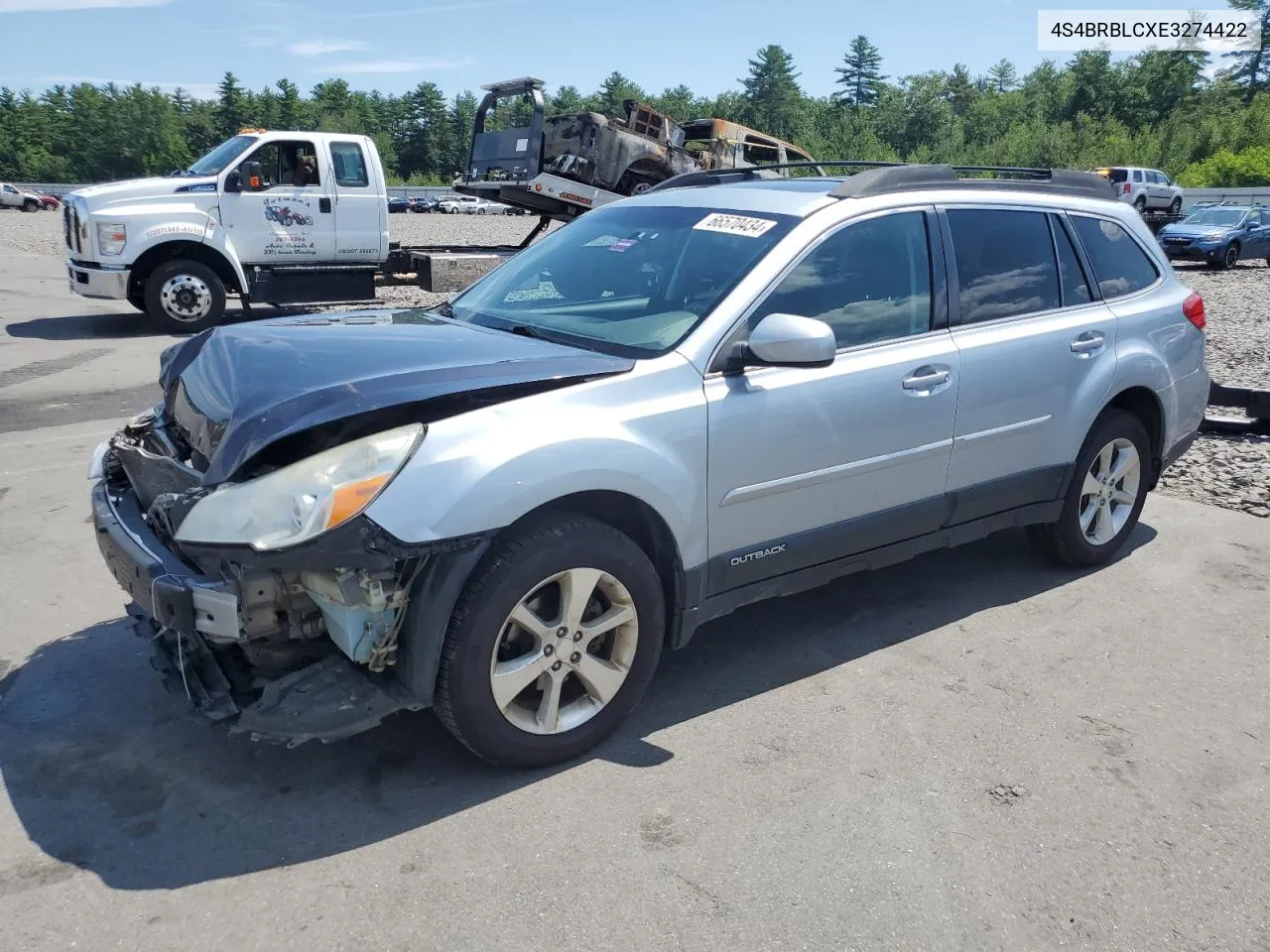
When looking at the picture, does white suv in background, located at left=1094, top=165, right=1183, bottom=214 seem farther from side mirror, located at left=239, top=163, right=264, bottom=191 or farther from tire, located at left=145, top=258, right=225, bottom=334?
tire, located at left=145, top=258, right=225, bottom=334

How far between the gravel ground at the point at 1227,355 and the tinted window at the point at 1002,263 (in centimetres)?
248

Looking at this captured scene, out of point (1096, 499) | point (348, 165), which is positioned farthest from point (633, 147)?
point (1096, 499)

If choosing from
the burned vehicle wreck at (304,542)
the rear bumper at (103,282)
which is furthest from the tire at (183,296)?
the burned vehicle wreck at (304,542)

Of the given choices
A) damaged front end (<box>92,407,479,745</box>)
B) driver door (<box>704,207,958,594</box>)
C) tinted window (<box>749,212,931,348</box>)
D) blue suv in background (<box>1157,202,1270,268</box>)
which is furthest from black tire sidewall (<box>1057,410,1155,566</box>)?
blue suv in background (<box>1157,202,1270,268</box>)

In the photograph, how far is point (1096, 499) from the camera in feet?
16.2

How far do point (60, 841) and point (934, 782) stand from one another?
254cm

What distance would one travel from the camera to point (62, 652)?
12.7 ft

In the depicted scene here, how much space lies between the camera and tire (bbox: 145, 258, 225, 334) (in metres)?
11.6

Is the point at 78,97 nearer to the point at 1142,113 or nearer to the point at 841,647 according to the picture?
the point at 1142,113

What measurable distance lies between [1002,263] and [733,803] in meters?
2.66

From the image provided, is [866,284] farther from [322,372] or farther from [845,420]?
[322,372]

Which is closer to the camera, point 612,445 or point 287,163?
point 612,445

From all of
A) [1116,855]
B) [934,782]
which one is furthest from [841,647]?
[1116,855]

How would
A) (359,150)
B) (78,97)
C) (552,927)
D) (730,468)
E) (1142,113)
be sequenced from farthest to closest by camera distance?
(78,97), (1142,113), (359,150), (730,468), (552,927)
